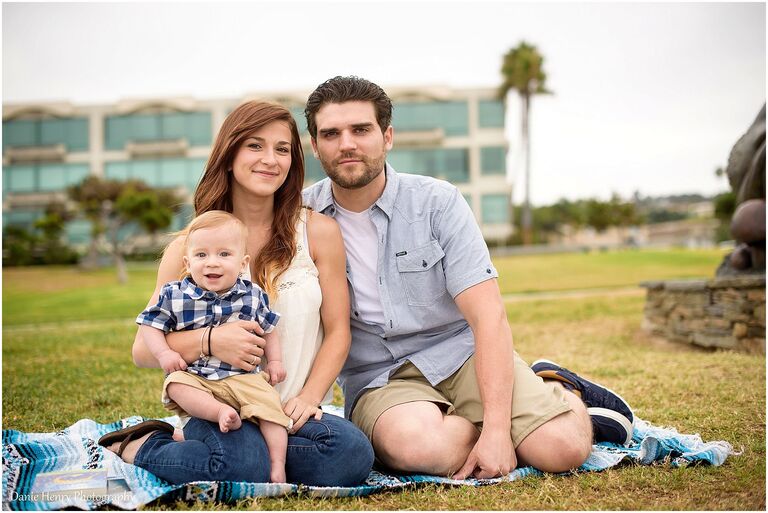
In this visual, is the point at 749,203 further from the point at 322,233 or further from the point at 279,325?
the point at 279,325

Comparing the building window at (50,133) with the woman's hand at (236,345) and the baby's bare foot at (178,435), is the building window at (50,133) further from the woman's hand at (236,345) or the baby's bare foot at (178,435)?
the woman's hand at (236,345)

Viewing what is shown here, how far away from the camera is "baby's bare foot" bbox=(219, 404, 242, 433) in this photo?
283 cm

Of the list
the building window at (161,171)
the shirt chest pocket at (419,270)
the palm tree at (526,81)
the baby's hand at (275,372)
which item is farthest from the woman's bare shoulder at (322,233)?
the building window at (161,171)

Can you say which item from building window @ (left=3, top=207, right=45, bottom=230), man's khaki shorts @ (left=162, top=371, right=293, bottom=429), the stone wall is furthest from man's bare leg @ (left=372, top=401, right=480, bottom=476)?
building window @ (left=3, top=207, right=45, bottom=230)

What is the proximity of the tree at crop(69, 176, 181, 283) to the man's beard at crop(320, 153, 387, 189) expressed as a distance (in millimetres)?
25997

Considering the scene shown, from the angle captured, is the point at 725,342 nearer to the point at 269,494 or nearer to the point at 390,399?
the point at 390,399

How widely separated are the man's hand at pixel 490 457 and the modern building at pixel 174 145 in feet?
132

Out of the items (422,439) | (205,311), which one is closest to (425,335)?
(422,439)

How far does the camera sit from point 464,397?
3.40 metres

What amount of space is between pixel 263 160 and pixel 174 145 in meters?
43.4

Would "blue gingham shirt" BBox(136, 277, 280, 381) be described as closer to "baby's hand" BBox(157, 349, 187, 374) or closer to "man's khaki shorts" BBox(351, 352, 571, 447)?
"baby's hand" BBox(157, 349, 187, 374)

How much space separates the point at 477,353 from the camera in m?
3.27

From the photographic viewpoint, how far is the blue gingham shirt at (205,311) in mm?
2996

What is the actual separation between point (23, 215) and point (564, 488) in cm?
4790
